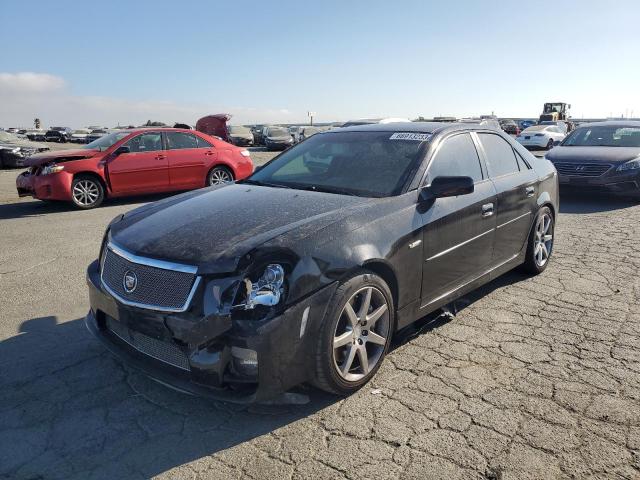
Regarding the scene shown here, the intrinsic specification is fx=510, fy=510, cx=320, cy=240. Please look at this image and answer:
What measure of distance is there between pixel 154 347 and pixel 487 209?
2.83 m

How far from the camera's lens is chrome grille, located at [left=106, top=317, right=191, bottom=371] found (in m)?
2.70

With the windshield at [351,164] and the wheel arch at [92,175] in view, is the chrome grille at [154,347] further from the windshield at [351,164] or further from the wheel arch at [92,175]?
the wheel arch at [92,175]

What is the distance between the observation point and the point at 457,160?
4.16 metres

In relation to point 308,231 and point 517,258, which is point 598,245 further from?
point 308,231

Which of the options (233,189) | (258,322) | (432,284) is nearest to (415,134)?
(432,284)

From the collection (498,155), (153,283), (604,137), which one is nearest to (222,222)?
(153,283)

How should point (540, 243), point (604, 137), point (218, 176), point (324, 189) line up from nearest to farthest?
point (324, 189)
point (540, 243)
point (604, 137)
point (218, 176)

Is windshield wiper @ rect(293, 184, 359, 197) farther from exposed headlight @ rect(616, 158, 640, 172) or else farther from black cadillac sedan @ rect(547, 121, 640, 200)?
exposed headlight @ rect(616, 158, 640, 172)

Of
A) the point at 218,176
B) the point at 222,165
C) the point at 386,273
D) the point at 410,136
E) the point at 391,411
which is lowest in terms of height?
the point at 391,411

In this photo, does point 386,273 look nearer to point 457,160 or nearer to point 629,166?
point 457,160

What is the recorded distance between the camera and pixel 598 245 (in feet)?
22.0

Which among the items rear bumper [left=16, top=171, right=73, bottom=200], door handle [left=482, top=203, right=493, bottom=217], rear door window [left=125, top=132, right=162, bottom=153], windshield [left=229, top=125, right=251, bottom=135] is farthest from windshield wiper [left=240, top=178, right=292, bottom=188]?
windshield [left=229, top=125, right=251, bottom=135]

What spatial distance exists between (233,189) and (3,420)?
7.16 feet

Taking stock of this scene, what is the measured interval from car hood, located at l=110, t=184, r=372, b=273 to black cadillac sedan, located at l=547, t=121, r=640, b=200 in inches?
308
